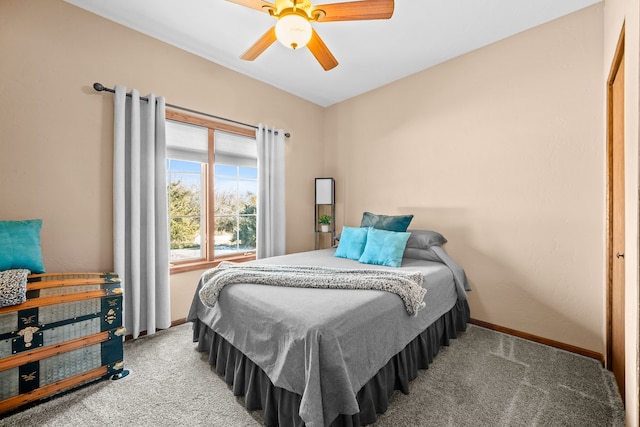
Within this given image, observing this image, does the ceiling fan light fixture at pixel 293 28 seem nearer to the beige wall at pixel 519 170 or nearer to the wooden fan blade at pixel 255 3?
the wooden fan blade at pixel 255 3

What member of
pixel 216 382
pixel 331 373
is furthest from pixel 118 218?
pixel 331 373

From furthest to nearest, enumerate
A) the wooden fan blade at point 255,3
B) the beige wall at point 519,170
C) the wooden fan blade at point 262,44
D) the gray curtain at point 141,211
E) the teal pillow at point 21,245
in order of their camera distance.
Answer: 1. the gray curtain at point 141,211
2. the beige wall at point 519,170
3. the wooden fan blade at point 262,44
4. the teal pillow at point 21,245
5. the wooden fan blade at point 255,3

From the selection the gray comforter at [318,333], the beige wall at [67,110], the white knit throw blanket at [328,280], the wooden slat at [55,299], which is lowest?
the gray comforter at [318,333]

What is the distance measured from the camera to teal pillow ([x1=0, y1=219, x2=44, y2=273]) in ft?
5.76

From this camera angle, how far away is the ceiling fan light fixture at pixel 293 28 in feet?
5.18

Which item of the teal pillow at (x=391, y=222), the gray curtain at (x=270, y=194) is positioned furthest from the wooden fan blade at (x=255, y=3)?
the teal pillow at (x=391, y=222)

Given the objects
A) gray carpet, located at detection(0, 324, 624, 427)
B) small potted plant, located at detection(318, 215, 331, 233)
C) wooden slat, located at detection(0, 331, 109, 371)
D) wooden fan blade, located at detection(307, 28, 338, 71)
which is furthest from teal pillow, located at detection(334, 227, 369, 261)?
wooden slat, located at detection(0, 331, 109, 371)

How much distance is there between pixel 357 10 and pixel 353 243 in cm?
201

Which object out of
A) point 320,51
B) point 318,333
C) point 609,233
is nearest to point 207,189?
point 320,51

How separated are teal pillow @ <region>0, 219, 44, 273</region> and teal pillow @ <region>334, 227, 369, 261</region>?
246 cm

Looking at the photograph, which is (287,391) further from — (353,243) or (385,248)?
(353,243)

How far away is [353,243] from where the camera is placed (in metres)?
2.89

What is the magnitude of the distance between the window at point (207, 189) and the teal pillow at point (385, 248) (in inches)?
62.4

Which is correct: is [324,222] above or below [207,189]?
below
